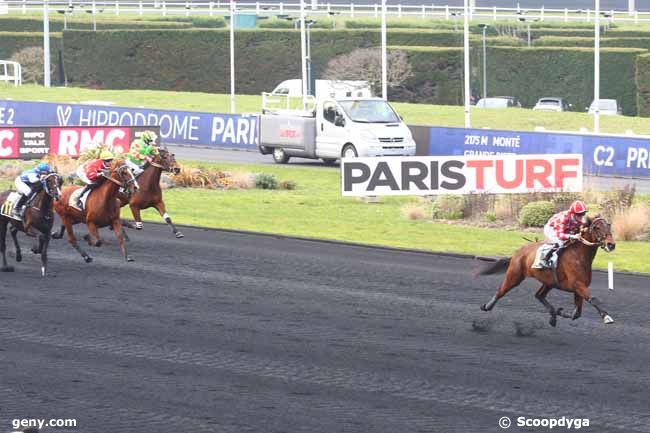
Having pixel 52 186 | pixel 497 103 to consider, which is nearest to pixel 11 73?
pixel 497 103

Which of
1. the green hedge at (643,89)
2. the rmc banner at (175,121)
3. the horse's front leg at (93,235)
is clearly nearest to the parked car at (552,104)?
the green hedge at (643,89)

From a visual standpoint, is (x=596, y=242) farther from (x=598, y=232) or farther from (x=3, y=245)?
(x=3, y=245)

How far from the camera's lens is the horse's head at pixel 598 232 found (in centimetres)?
1545

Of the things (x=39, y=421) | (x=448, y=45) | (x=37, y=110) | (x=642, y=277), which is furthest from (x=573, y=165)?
(x=448, y=45)

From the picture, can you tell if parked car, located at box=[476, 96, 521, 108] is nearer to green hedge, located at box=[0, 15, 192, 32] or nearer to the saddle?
green hedge, located at box=[0, 15, 192, 32]

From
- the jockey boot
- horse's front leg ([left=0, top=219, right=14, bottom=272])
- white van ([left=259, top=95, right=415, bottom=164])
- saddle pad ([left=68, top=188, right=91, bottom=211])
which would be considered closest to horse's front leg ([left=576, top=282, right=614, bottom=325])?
the jockey boot

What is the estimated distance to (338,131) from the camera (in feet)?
133

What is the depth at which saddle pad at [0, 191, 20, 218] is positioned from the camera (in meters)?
20.4

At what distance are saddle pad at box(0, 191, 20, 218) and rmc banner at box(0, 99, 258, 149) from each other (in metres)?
27.3

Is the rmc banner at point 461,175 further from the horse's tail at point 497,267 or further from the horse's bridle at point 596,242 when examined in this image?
the horse's bridle at point 596,242

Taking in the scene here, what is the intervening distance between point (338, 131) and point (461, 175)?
10.8 meters

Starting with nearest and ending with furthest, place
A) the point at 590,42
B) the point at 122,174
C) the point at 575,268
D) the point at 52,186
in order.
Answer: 1. the point at 575,268
2. the point at 52,186
3. the point at 122,174
4. the point at 590,42

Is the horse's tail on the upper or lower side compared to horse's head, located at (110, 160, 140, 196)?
lower

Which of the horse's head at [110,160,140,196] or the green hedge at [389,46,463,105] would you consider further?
the green hedge at [389,46,463,105]
